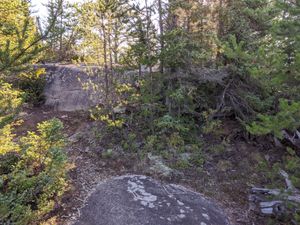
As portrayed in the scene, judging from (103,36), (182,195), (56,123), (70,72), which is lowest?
(182,195)

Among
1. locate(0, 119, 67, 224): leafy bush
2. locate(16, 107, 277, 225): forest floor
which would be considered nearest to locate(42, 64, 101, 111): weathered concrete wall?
locate(16, 107, 277, 225): forest floor

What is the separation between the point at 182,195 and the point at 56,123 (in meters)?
2.67

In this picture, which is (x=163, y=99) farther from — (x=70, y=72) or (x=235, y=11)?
(x=70, y=72)

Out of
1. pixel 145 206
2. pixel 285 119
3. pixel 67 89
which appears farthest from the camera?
pixel 67 89

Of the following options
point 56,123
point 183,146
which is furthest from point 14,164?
point 183,146

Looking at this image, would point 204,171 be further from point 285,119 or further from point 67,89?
point 67,89

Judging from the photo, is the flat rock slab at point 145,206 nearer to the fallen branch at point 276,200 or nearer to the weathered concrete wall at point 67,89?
the fallen branch at point 276,200

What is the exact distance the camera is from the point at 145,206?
4.67 m

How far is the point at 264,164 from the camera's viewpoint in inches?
192

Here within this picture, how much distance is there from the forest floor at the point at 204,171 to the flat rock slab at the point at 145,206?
241mm

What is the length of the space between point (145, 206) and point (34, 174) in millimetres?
2074

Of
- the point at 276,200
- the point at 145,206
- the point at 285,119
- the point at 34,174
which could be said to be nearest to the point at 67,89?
the point at 34,174

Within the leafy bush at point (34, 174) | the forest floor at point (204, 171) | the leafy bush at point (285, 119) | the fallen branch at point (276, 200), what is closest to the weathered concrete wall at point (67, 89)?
the forest floor at point (204, 171)

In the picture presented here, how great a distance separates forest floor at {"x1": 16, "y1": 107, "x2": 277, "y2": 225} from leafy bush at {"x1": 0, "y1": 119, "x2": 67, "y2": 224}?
0.34 m
